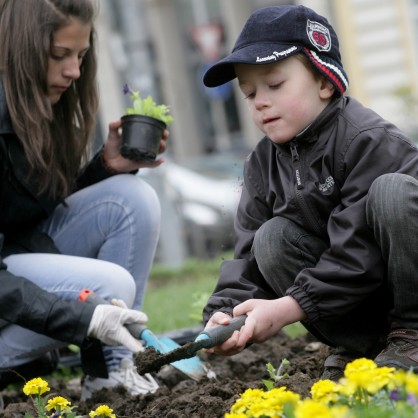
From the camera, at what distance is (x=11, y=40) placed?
369cm

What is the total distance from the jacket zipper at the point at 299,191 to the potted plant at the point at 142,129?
3.11 ft

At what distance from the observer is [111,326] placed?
3418mm

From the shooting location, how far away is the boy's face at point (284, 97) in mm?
3102

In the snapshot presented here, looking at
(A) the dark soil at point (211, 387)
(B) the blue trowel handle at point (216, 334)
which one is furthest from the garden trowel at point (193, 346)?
(A) the dark soil at point (211, 387)

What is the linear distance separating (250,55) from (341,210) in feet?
1.78

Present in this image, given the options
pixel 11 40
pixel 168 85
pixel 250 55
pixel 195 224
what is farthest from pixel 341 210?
pixel 168 85

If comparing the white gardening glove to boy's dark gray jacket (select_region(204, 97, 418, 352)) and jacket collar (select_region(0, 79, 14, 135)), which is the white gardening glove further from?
jacket collar (select_region(0, 79, 14, 135))

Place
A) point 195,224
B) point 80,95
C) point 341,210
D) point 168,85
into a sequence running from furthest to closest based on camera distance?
point 168,85 < point 195,224 < point 80,95 < point 341,210

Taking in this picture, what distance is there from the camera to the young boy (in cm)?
291

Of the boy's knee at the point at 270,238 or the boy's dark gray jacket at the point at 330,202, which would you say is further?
the boy's knee at the point at 270,238

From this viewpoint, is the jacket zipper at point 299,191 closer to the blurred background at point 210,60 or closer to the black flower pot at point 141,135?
the black flower pot at point 141,135

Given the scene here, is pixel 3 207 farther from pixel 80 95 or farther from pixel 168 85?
pixel 168 85

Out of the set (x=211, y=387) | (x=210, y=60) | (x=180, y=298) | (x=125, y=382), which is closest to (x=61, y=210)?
(x=125, y=382)

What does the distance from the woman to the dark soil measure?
0.18 m
